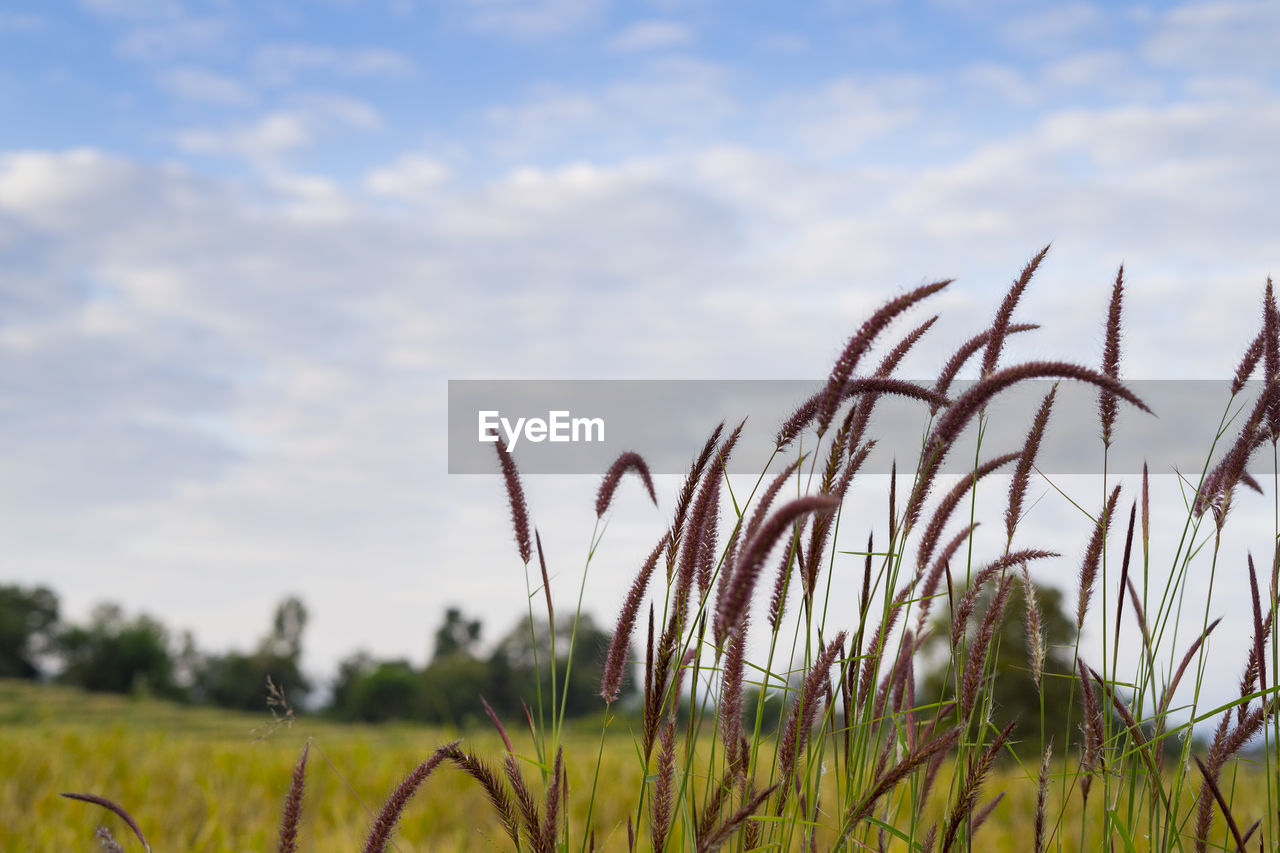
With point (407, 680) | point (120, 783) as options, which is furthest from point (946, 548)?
point (407, 680)

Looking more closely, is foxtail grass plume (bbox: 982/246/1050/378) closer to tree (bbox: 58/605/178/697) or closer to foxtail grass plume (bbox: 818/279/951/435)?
foxtail grass plume (bbox: 818/279/951/435)

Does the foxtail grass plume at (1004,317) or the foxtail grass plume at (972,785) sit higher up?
the foxtail grass plume at (1004,317)

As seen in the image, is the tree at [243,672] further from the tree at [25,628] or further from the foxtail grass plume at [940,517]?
the foxtail grass plume at [940,517]

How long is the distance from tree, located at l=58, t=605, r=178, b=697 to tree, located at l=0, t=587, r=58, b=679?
1128 millimetres

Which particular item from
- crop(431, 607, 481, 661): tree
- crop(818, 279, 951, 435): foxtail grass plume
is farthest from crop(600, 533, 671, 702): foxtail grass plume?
crop(431, 607, 481, 661): tree

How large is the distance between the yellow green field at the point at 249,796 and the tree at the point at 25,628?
21693mm

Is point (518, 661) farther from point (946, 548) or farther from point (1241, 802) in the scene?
point (946, 548)

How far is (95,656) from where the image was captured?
24.2 meters

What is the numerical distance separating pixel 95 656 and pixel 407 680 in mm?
7892

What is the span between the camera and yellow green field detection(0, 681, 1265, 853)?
359 centimetres

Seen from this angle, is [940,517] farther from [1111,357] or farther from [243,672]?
[243,672]

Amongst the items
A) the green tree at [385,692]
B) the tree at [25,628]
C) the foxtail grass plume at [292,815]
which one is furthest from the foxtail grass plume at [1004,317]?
the tree at [25,628]

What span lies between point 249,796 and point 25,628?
1067 inches

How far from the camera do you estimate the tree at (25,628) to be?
24.5 meters
